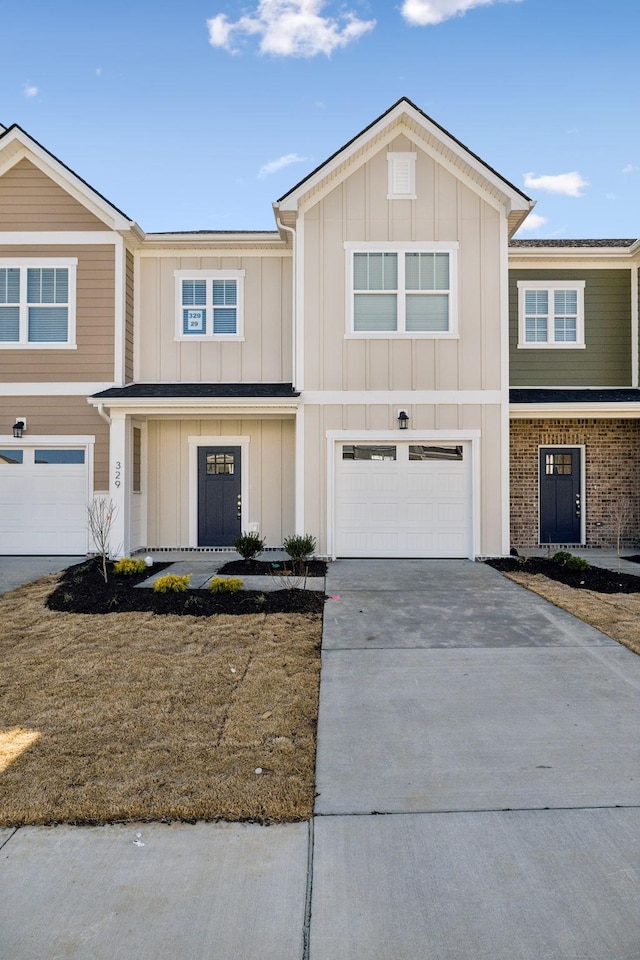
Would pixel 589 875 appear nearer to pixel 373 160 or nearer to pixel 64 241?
pixel 373 160

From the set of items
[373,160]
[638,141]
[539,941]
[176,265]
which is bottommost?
[539,941]

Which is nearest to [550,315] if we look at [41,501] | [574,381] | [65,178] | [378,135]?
[574,381]

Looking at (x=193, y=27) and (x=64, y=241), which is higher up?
(x=193, y=27)

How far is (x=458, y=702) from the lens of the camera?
4.62m

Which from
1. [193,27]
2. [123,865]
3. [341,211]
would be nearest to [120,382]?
[341,211]

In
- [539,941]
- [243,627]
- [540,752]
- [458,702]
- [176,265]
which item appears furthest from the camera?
[176,265]

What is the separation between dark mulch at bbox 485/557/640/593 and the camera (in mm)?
8781

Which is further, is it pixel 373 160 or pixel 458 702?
pixel 373 160

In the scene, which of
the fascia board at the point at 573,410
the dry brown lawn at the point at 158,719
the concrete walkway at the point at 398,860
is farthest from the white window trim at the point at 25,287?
the concrete walkway at the point at 398,860

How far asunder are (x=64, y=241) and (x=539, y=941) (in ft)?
42.3

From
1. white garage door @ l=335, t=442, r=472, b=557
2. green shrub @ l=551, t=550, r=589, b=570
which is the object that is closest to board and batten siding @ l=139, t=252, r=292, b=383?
white garage door @ l=335, t=442, r=472, b=557

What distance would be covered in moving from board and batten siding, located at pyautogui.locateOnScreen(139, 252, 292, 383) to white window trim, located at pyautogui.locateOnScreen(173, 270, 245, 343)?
0.22 ft

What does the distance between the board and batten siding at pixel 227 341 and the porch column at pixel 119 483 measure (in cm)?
156

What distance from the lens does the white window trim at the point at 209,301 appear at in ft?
40.4
